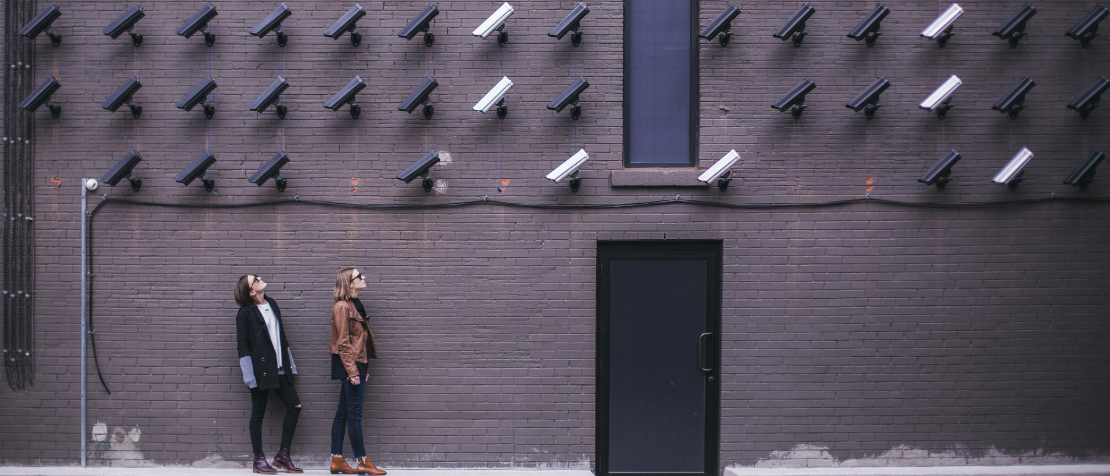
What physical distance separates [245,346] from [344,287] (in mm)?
975

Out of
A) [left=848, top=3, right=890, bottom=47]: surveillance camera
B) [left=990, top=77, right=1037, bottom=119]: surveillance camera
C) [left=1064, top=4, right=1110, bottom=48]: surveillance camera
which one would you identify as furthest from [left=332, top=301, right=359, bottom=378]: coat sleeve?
[left=1064, top=4, right=1110, bottom=48]: surveillance camera

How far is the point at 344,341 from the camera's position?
643cm

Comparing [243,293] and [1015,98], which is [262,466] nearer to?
[243,293]

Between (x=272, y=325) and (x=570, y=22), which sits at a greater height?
(x=570, y=22)

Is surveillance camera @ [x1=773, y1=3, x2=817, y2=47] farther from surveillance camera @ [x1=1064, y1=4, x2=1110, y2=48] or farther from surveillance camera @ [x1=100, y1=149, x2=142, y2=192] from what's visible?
surveillance camera @ [x1=100, y1=149, x2=142, y2=192]

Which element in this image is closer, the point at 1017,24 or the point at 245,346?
the point at 245,346

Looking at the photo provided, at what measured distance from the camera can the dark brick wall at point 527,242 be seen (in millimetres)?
6977

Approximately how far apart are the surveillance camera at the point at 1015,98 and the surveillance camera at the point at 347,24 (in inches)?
230

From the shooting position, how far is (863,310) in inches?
278

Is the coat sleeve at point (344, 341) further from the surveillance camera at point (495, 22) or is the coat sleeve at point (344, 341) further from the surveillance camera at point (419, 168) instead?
the surveillance camera at point (495, 22)

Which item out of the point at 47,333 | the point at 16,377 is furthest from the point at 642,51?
the point at 16,377

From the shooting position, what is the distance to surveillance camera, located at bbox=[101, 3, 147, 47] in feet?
22.2

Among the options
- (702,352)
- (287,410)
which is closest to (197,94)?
(287,410)

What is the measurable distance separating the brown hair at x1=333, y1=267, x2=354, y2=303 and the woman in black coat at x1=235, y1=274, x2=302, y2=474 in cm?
61
